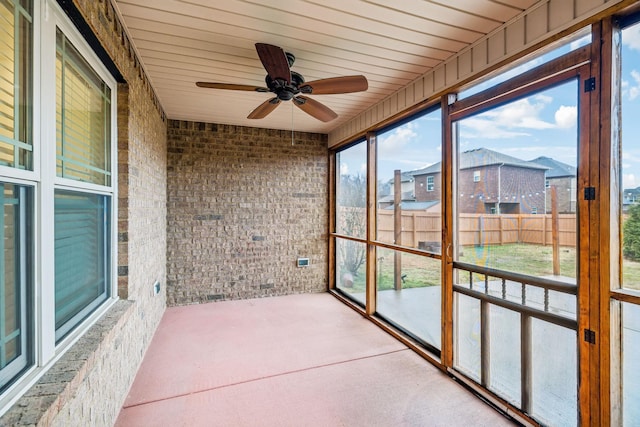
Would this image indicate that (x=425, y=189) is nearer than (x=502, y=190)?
No

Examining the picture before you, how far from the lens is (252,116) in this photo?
10.9ft

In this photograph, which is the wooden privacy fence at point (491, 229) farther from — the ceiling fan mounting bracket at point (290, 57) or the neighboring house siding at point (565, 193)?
the ceiling fan mounting bracket at point (290, 57)

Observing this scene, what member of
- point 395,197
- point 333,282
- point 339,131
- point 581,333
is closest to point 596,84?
point 581,333

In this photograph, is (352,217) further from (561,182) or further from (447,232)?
(561,182)

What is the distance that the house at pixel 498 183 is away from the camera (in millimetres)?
2223

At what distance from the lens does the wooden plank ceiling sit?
2.08 metres

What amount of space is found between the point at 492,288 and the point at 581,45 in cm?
176

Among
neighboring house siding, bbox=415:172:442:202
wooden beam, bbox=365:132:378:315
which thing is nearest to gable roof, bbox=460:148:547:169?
neighboring house siding, bbox=415:172:442:202

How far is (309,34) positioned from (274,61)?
45 centimetres

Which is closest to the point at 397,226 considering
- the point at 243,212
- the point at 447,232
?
the point at 447,232

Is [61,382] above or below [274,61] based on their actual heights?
below

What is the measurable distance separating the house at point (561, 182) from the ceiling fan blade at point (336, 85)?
142 cm

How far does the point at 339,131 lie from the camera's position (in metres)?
5.05

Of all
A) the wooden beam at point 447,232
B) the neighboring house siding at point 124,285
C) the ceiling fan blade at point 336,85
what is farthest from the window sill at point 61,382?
the wooden beam at point 447,232
